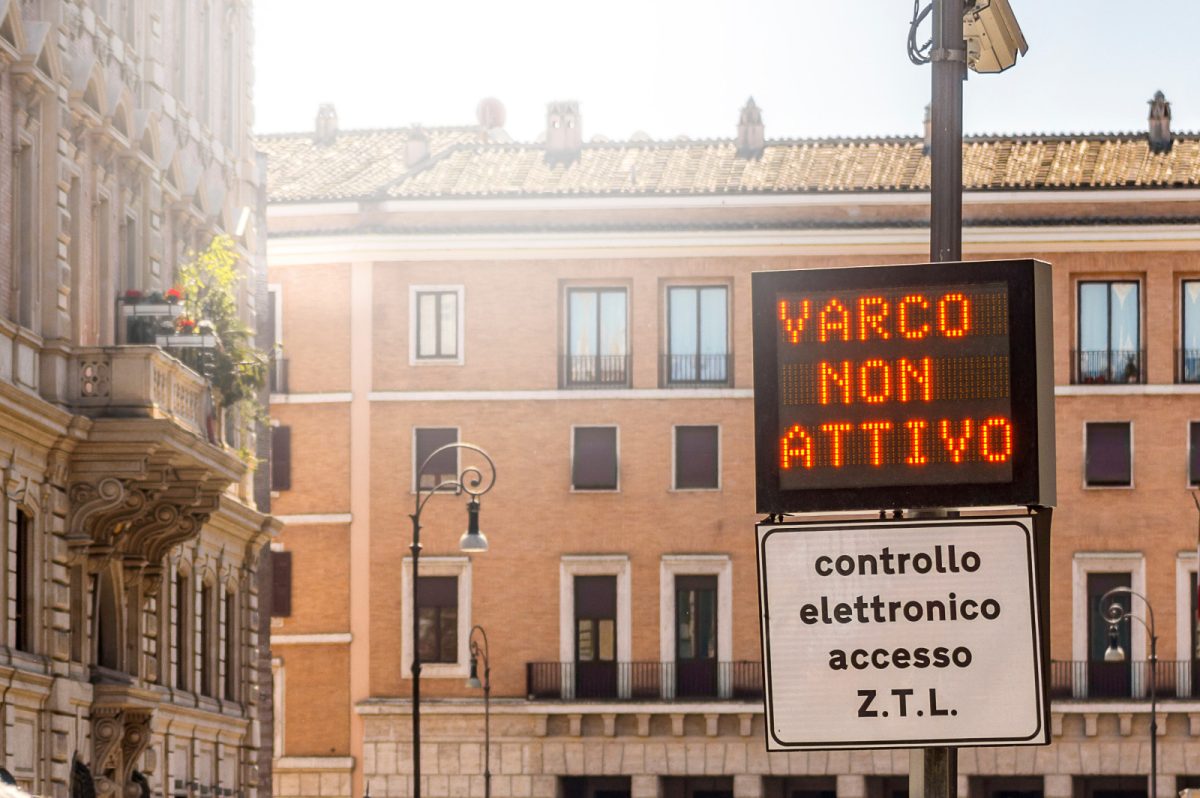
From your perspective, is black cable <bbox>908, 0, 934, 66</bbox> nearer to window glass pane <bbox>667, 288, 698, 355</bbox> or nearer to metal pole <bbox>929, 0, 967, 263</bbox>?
metal pole <bbox>929, 0, 967, 263</bbox>

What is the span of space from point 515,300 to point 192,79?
23.5 m

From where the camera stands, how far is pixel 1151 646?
55688 millimetres

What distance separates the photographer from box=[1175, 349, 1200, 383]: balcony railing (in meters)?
57.6

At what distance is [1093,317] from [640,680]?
12981mm

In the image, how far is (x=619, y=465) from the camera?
192 ft

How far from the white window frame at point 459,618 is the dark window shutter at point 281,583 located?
2.63 metres

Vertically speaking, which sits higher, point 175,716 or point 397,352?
point 397,352

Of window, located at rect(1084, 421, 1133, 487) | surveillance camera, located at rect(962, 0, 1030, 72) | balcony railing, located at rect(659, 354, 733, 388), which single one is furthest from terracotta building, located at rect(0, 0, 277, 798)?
window, located at rect(1084, 421, 1133, 487)

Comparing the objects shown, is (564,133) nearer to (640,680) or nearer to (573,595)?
(573,595)

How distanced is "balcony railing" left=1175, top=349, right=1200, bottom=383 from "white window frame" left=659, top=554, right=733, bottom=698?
10.9 m

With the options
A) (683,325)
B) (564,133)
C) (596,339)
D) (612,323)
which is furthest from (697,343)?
(564,133)

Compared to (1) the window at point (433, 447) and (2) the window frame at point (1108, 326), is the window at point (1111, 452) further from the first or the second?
(1) the window at point (433, 447)

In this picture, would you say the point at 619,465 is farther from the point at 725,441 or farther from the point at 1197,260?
the point at 1197,260

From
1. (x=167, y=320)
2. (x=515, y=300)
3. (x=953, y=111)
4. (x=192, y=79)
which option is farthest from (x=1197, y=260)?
(x=953, y=111)
